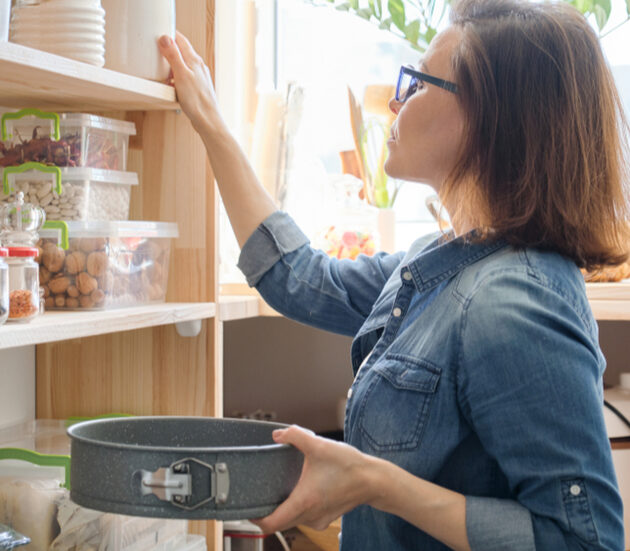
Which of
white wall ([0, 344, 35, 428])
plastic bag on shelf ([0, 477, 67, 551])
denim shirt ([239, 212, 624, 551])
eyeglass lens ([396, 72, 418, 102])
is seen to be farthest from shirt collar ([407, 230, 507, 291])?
white wall ([0, 344, 35, 428])

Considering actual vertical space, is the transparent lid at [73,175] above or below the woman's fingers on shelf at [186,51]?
below

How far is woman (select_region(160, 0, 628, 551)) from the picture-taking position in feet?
2.67

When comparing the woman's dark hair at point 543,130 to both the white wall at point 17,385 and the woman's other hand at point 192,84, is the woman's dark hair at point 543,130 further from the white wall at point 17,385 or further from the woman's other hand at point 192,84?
the white wall at point 17,385

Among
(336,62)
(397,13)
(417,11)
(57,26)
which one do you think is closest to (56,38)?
(57,26)

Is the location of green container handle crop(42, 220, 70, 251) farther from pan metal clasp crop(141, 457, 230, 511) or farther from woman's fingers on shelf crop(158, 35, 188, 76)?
pan metal clasp crop(141, 457, 230, 511)

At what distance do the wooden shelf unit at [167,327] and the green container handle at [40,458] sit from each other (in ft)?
0.73

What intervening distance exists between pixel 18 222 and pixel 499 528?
637 millimetres

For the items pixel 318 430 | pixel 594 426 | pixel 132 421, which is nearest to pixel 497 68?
pixel 594 426

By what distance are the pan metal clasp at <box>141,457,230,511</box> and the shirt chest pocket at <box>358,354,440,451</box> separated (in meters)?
0.24

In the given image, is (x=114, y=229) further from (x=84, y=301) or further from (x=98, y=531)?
(x=98, y=531)

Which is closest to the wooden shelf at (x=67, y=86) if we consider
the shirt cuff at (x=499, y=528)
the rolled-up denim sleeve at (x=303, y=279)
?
the rolled-up denim sleeve at (x=303, y=279)

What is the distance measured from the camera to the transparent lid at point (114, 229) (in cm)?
111

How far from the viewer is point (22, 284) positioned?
93cm

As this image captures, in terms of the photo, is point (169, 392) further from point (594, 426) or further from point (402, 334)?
point (594, 426)
